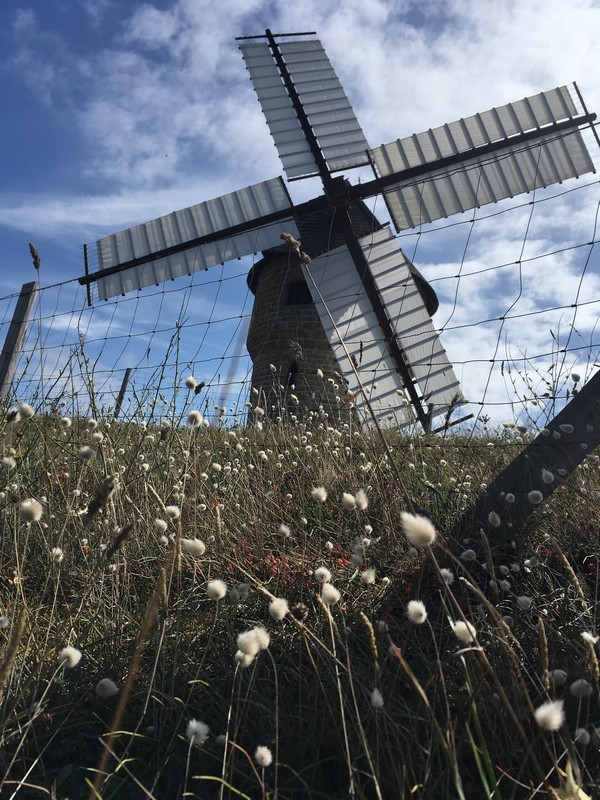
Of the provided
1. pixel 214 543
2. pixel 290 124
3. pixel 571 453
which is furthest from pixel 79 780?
pixel 290 124

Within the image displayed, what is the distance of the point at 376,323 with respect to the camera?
417 inches

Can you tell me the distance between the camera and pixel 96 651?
222 centimetres

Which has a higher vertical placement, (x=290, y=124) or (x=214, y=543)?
(x=290, y=124)

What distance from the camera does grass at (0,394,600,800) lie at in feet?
4.72

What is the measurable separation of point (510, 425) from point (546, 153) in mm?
8580

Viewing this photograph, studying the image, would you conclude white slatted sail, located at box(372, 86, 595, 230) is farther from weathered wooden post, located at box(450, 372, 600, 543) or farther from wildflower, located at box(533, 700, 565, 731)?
wildflower, located at box(533, 700, 565, 731)

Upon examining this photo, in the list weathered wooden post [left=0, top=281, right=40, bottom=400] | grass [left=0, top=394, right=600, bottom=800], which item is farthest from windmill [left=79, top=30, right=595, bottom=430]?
grass [left=0, top=394, right=600, bottom=800]

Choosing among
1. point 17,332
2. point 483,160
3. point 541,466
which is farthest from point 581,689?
point 483,160

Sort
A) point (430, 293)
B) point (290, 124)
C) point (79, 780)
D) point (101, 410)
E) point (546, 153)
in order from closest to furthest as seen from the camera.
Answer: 1. point (79, 780)
2. point (101, 410)
3. point (546, 153)
4. point (290, 124)
5. point (430, 293)

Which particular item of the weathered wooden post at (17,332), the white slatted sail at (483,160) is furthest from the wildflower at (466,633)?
the white slatted sail at (483,160)

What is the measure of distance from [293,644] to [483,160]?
10.00 m

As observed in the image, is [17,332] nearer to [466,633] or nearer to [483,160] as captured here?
[466,633]

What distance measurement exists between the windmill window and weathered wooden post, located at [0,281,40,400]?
7163 millimetres

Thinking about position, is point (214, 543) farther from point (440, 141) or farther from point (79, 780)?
point (440, 141)
